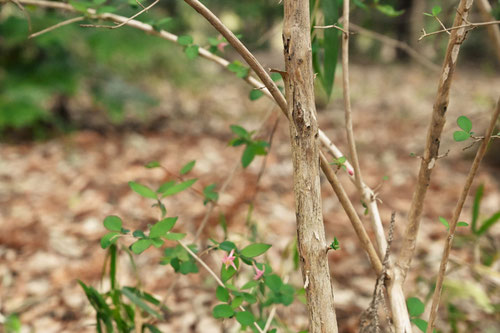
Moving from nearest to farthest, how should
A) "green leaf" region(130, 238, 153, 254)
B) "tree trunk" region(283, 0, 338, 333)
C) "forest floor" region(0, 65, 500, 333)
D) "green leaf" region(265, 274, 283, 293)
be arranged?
"tree trunk" region(283, 0, 338, 333), "green leaf" region(130, 238, 153, 254), "green leaf" region(265, 274, 283, 293), "forest floor" region(0, 65, 500, 333)

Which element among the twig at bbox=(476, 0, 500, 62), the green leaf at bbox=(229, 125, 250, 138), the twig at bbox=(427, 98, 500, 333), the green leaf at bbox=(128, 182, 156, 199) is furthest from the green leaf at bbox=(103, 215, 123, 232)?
the twig at bbox=(476, 0, 500, 62)

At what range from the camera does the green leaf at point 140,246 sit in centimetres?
68

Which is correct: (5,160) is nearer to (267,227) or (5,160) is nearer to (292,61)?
(267,227)

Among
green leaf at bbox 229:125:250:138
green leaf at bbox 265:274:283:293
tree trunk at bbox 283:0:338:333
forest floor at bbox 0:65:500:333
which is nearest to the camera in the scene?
tree trunk at bbox 283:0:338:333

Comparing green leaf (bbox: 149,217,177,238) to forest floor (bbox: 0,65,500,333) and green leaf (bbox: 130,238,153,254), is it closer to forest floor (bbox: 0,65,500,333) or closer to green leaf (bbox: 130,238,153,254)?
green leaf (bbox: 130,238,153,254)

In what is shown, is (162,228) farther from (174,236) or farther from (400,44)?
(400,44)

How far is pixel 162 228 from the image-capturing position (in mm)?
734

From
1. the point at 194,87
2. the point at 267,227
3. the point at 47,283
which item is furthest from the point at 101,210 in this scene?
the point at 194,87

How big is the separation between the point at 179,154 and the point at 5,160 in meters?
1.09

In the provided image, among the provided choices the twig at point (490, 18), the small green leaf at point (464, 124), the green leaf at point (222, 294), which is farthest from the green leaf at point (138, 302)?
the twig at point (490, 18)

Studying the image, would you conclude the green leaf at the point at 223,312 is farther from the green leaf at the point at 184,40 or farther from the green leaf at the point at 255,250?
the green leaf at the point at 184,40

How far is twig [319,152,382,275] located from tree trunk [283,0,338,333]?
55mm

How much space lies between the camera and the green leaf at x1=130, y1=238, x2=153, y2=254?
2.25ft

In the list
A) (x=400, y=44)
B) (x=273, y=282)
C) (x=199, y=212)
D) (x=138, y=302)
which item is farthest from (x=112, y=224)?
(x=199, y=212)
